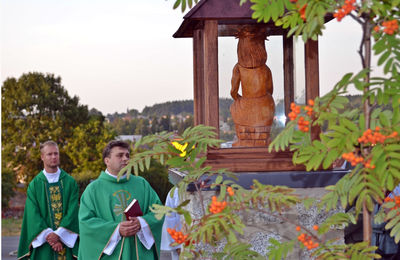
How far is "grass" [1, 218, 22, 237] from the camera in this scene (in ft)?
72.8

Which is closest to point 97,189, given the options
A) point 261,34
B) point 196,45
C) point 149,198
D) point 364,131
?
point 149,198

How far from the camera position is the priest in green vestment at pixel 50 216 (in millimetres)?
6965

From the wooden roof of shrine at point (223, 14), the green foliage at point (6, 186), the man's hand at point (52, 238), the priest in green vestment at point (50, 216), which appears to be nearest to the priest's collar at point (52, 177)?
the priest in green vestment at point (50, 216)

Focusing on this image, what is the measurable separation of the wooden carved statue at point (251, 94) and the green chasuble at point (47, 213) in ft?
10.2

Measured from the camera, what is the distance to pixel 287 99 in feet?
15.3

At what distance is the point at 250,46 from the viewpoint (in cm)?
457

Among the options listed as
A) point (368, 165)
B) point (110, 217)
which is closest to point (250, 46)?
point (110, 217)

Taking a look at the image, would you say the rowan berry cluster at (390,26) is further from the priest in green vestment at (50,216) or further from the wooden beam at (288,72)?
the priest in green vestment at (50,216)

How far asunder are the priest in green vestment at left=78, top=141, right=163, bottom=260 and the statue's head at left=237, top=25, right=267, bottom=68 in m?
1.32

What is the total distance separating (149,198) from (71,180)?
1953mm

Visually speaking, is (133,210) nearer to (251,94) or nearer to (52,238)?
(251,94)

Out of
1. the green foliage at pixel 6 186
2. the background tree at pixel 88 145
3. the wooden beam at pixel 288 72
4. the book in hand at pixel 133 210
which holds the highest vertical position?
the wooden beam at pixel 288 72

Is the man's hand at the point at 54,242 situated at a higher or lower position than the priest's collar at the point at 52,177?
lower

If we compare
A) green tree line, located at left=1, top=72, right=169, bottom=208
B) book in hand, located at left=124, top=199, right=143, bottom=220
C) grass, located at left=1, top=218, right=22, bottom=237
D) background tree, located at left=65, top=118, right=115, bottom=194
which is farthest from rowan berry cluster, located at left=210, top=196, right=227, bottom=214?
background tree, located at left=65, top=118, right=115, bottom=194
